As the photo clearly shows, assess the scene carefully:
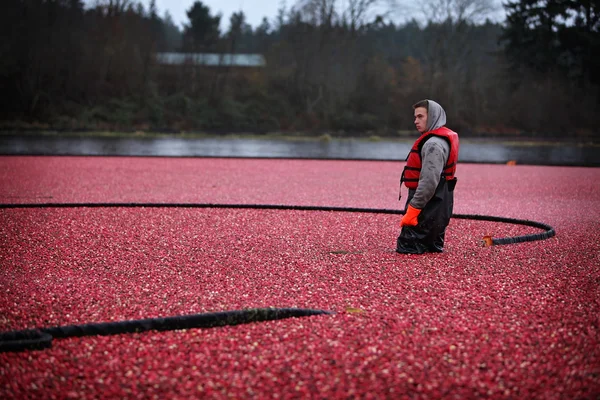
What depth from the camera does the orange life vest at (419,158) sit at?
460 centimetres

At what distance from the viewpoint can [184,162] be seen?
48.4 ft

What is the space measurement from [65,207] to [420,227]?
4675 mm

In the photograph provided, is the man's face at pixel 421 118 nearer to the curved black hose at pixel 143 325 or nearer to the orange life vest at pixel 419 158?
the orange life vest at pixel 419 158

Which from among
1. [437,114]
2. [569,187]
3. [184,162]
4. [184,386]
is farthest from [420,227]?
[184,162]

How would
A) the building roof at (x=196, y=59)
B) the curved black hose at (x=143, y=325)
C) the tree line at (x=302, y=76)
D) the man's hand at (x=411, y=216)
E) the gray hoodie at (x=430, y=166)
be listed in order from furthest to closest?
the building roof at (x=196, y=59) < the tree line at (x=302, y=76) < the man's hand at (x=411, y=216) < the gray hoodie at (x=430, y=166) < the curved black hose at (x=143, y=325)

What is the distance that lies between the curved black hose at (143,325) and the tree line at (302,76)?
27.6 m

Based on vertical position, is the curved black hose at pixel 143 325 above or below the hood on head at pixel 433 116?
below

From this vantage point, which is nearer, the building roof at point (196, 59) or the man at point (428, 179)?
the man at point (428, 179)

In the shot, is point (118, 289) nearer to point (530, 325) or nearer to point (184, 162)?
point (530, 325)

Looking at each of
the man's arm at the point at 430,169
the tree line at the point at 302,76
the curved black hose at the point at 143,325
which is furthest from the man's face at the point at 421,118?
the tree line at the point at 302,76

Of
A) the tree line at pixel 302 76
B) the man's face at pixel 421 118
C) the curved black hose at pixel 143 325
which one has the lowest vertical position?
the curved black hose at pixel 143 325

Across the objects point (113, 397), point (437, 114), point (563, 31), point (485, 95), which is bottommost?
point (113, 397)

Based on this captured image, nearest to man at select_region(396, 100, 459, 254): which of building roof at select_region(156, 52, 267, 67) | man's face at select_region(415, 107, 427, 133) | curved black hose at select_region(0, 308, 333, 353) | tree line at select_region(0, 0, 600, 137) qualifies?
man's face at select_region(415, 107, 427, 133)

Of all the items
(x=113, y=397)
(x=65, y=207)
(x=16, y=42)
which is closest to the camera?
(x=113, y=397)
